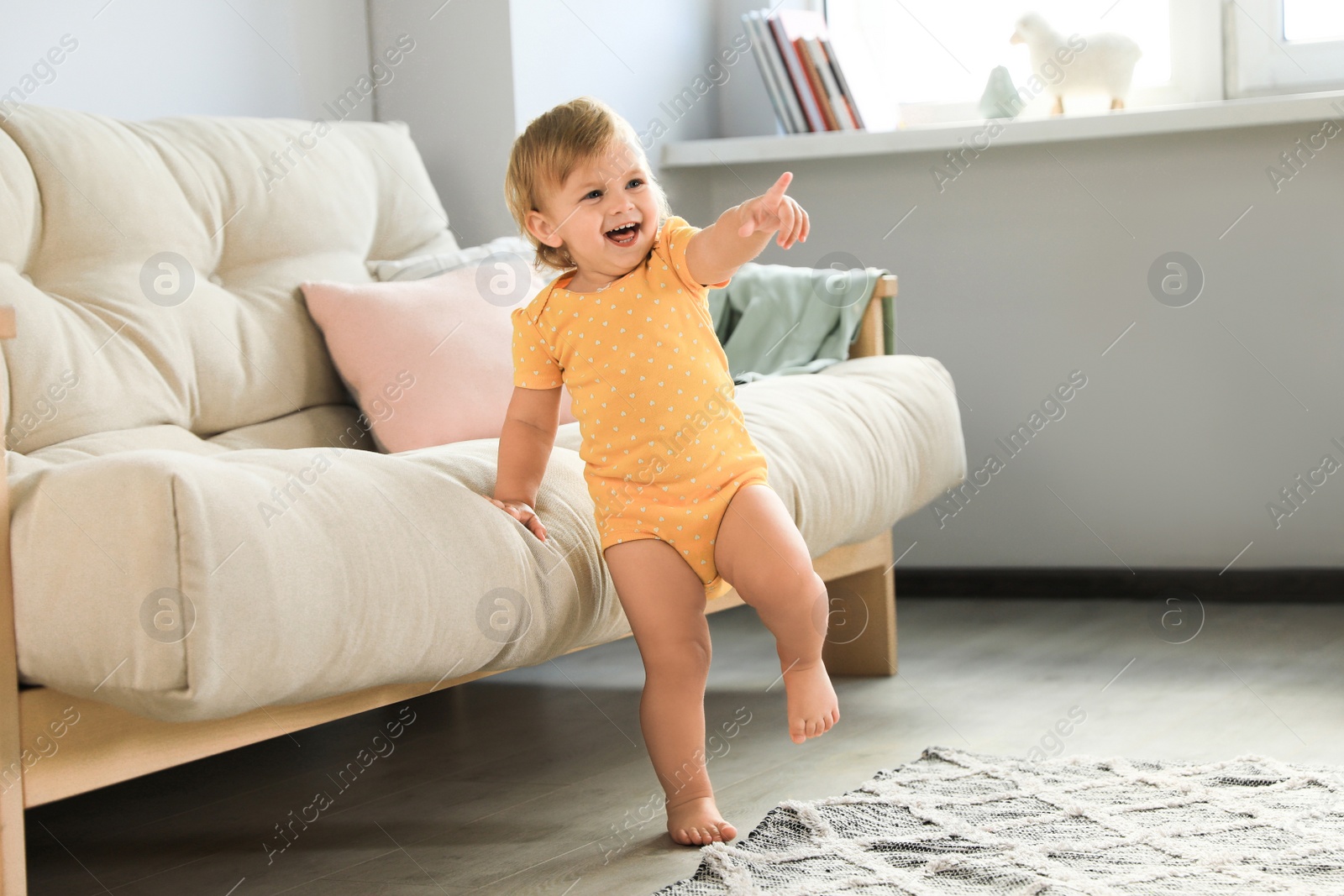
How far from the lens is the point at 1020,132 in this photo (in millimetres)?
2305

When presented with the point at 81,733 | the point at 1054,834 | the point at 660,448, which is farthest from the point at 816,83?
the point at 81,733

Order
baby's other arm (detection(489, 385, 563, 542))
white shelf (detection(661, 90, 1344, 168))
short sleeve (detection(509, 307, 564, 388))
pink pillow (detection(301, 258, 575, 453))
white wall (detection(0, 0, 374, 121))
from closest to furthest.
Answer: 1. baby's other arm (detection(489, 385, 563, 542))
2. short sleeve (detection(509, 307, 564, 388))
3. pink pillow (detection(301, 258, 575, 453))
4. white wall (detection(0, 0, 374, 121))
5. white shelf (detection(661, 90, 1344, 168))

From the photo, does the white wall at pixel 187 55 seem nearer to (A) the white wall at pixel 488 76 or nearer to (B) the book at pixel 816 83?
(A) the white wall at pixel 488 76

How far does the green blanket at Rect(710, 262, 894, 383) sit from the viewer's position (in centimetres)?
196

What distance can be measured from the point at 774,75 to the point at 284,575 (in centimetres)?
180

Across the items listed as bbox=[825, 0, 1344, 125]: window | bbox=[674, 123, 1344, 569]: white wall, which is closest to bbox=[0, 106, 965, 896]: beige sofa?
bbox=[674, 123, 1344, 569]: white wall

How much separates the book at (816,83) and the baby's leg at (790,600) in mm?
1444

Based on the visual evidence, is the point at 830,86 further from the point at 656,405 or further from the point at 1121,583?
the point at 656,405

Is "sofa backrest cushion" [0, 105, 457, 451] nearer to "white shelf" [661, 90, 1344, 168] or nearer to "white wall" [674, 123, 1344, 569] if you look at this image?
"white shelf" [661, 90, 1344, 168]

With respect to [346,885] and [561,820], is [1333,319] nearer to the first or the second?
[561,820]

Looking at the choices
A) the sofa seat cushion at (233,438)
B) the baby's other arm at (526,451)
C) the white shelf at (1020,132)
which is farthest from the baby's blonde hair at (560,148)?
the white shelf at (1020,132)

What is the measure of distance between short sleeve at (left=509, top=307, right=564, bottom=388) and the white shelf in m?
1.27

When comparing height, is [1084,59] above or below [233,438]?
above

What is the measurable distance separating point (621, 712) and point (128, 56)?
1.14 metres
